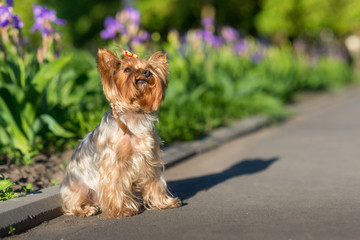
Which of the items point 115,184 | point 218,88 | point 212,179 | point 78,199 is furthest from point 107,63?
point 218,88

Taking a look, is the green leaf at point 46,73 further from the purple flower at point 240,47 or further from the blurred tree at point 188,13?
the blurred tree at point 188,13

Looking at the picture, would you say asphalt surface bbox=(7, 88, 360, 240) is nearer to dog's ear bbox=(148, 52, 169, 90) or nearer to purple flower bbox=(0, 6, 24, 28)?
dog's ear bbox=(148, 52, 169, 90)

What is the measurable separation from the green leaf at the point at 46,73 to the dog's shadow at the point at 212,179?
183 centimetres

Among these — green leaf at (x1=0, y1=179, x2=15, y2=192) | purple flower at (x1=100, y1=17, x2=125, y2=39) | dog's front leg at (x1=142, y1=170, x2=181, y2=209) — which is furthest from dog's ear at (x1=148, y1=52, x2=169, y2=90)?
purple flower at (x1=100, y1=17, x2=125, y2=39)

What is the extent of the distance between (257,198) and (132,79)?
176cm

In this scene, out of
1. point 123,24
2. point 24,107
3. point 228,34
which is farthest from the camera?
point 228,34

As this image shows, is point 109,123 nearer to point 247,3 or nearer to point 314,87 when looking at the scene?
point 314,87

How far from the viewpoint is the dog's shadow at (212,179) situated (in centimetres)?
593

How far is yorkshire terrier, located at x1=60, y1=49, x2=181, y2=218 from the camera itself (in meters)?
4.59

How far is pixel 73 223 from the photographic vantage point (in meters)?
4.87

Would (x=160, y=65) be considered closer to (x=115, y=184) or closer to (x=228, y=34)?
(x=115, y=184)

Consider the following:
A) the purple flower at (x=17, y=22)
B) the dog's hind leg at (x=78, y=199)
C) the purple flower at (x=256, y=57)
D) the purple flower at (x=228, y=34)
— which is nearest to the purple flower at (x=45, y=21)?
the purple flower at (x=17, y=22)

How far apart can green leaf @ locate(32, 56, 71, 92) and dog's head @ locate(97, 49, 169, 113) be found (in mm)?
2234

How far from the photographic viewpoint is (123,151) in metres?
4.79
